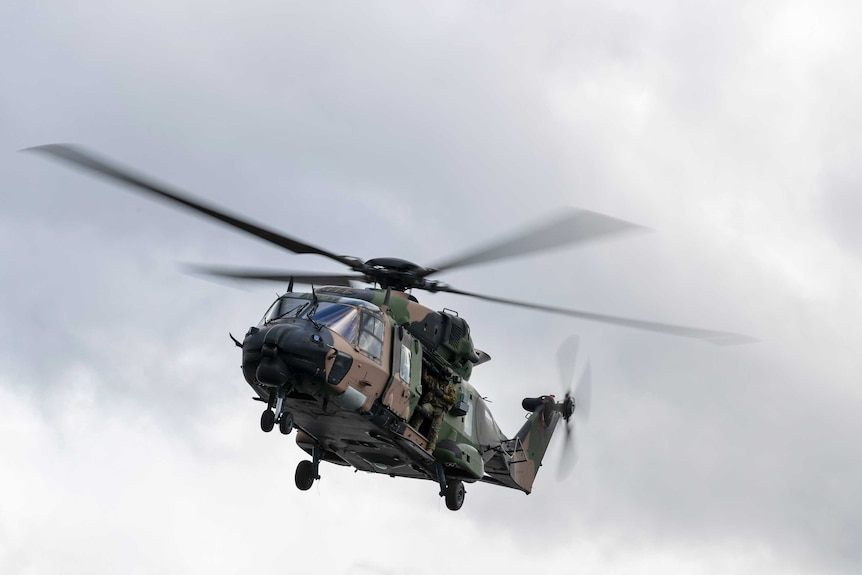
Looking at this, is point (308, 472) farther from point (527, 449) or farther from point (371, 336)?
point (527, 449)

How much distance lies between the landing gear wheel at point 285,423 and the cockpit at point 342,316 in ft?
7.38

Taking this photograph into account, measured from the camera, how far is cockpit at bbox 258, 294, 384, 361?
2598 cm

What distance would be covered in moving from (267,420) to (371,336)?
3631 millimetres

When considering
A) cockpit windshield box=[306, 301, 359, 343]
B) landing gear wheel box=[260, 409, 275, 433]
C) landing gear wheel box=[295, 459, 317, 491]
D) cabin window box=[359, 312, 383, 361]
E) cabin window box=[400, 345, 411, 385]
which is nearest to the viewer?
landing gear wheel box=[260, 409, 275, 433]

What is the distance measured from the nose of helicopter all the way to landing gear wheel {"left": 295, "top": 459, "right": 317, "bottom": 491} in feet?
16.4

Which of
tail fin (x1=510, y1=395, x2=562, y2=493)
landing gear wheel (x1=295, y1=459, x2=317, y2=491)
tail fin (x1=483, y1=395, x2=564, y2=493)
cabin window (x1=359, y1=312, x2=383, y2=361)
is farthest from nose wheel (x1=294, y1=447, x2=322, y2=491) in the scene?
tail fin (x1=510, y1=395, x2=562, y2=493)

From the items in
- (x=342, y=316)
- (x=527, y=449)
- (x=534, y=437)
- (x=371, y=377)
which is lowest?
(x=371, y=377)

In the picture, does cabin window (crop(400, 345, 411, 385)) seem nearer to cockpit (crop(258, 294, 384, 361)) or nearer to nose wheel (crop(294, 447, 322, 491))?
cockpit (crop(258, 294, 384, 361))

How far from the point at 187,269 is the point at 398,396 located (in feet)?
19.3

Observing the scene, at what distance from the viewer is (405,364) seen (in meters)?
27.6

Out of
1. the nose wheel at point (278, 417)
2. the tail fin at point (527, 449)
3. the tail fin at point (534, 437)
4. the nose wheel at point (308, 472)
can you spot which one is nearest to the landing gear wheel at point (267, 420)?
the nose wheel at point (278, 417)

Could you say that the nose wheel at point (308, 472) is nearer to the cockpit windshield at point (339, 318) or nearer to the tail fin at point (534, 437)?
the cockpit windshield at point (339, 318)

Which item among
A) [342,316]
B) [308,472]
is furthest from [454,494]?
[342,316]

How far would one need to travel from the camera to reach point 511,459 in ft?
106
